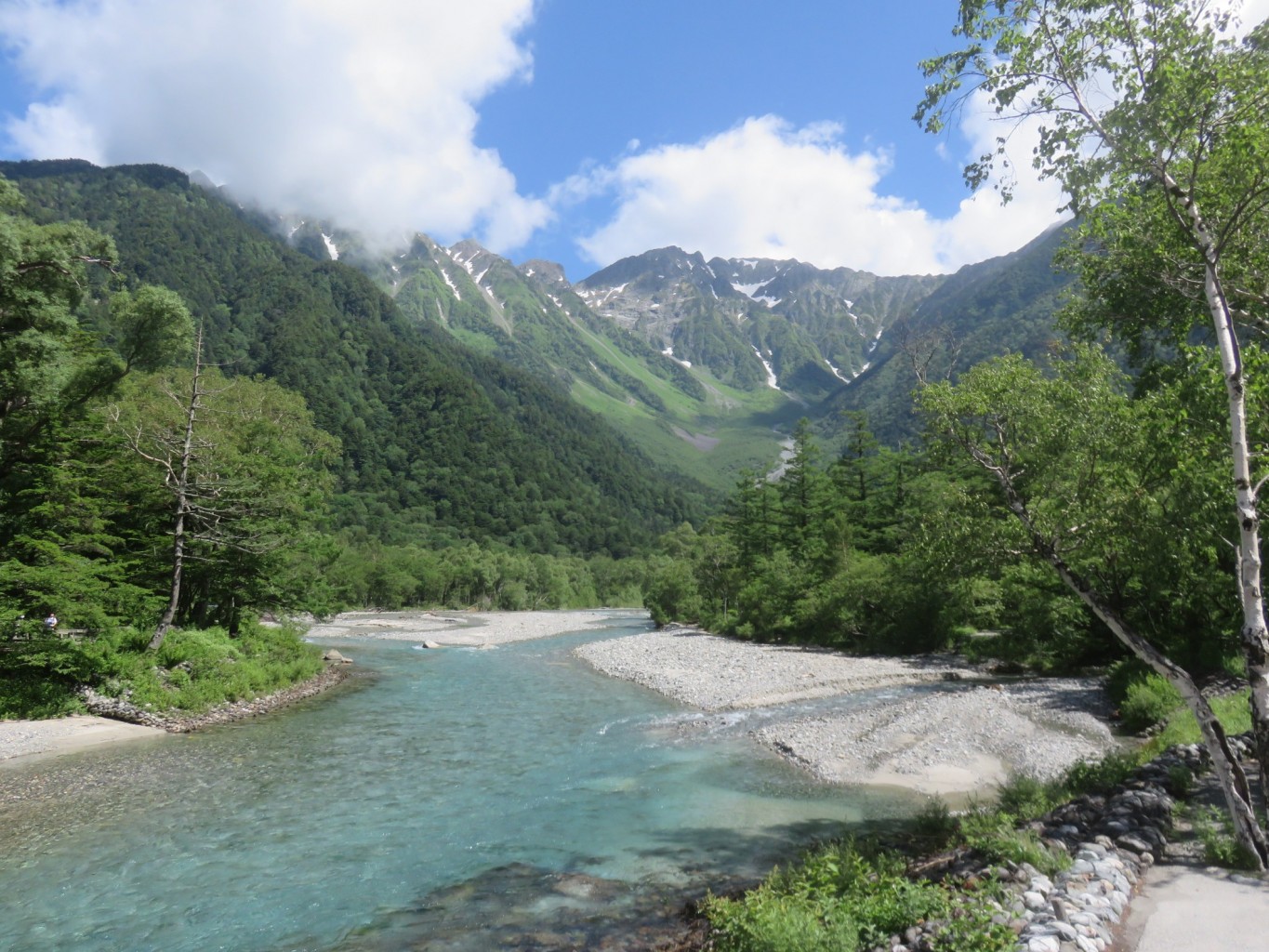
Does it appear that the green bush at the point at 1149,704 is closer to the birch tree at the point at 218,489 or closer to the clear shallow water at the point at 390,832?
the clear shallow water at the point at 390,832

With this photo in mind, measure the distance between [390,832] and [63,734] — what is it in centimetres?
1142

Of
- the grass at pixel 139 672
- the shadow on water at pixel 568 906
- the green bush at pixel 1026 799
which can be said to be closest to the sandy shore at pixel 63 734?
the grass at pixel 139 672

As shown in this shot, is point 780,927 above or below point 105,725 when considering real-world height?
below

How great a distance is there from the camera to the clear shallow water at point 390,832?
949 cm

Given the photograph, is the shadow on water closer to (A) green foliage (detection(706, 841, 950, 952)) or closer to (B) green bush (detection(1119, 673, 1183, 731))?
(A) green foliage (detection(706, 841, 950, 952))

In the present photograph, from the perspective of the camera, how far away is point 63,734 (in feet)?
59.6

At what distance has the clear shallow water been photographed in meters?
9.49

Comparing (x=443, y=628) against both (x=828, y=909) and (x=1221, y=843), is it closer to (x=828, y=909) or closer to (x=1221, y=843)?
(x=828, y=909)

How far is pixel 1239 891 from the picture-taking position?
6762 mm

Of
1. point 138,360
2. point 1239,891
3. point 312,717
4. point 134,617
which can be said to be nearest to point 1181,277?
point 1239,891

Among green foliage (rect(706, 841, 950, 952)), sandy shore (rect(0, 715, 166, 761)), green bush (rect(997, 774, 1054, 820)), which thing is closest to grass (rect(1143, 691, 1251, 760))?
green bush (rect(997, 774, 1054, 820))

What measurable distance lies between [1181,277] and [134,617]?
29.3 metres

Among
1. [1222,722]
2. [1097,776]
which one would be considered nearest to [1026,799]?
[1097,776]

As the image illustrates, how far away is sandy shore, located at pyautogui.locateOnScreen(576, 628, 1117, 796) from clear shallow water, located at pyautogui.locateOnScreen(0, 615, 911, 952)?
176 centimetres
